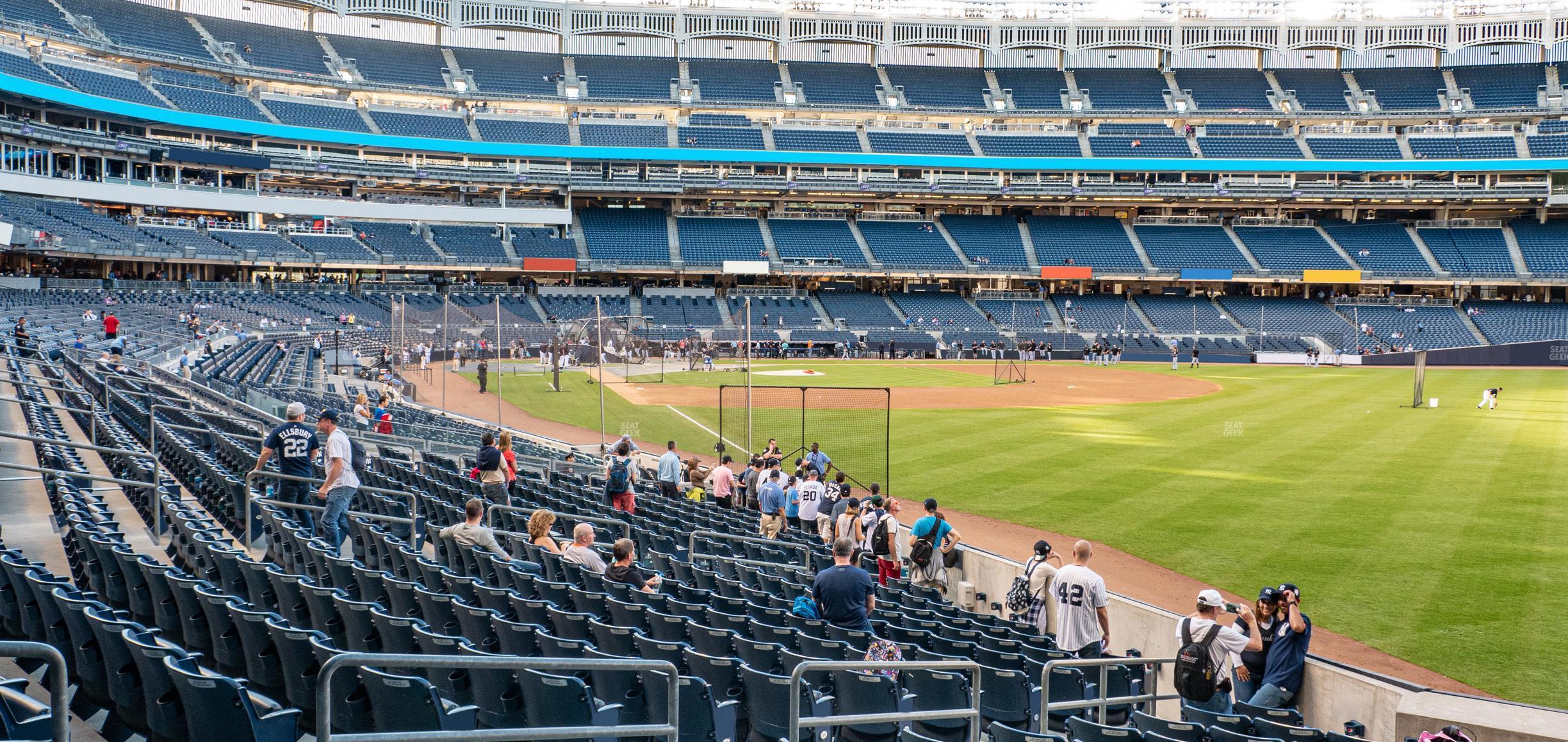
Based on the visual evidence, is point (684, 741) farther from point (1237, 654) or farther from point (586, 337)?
point (586, 337)

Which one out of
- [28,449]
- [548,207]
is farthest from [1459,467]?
[548,207]

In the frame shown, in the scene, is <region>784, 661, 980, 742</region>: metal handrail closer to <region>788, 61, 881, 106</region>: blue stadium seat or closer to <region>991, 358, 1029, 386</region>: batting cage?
<region>991, 358, 1029, 386</region>: batting cage

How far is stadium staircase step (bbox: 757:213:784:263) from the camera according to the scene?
252 feet

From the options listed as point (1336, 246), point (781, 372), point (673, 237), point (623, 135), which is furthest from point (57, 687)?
point (1336, 246)

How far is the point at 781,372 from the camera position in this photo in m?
51.8

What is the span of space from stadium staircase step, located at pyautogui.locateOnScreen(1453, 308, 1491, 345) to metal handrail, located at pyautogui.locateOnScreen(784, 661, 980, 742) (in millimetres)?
72865

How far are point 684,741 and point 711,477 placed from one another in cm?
1376

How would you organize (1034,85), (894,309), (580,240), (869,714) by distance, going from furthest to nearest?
(1034,85)
(580,240)
(894,309)
(869,714)

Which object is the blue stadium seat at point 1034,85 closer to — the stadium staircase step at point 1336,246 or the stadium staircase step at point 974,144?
the stadium staircase step at point 974,144

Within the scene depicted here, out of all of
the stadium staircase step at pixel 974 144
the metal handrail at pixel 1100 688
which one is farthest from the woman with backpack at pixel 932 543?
the stadium staircase step at pixel 974 144

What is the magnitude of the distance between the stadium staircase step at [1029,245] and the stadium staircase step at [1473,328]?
93.3ft

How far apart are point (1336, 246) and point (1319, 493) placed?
65.1m

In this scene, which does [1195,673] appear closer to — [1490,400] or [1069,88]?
[1490,400]

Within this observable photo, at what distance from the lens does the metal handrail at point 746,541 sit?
1241 cm
